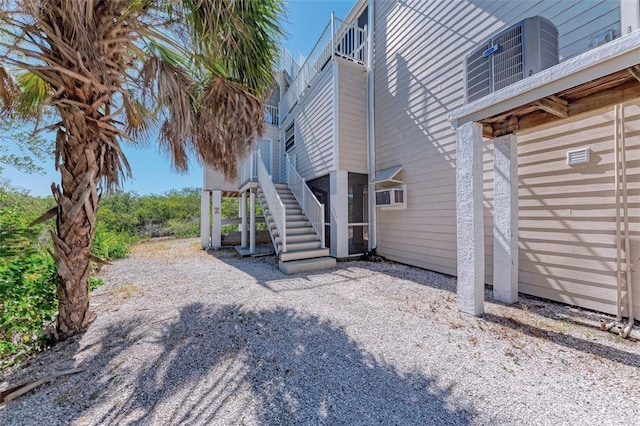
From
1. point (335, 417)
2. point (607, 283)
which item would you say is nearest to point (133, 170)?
point (335, 417)

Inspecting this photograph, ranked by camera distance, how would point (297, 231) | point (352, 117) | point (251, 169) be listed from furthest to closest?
1. point (251, 169)
2. point (352, 117)
3. point (297, 231)

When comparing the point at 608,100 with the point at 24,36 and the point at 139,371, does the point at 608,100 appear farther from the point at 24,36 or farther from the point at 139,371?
the point at 24,36

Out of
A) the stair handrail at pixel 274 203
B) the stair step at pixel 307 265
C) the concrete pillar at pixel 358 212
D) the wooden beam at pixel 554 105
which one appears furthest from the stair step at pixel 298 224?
the wooden beam at pixel 554 105

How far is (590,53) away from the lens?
2.23 metres

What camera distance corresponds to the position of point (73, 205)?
2602mm

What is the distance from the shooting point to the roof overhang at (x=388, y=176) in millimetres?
6199

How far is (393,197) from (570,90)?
390 centimetres

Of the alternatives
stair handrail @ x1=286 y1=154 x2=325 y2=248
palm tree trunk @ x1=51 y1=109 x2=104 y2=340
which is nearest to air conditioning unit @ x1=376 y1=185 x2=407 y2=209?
stair handrail @ x1=286 y1=154 x2=325 y2=248

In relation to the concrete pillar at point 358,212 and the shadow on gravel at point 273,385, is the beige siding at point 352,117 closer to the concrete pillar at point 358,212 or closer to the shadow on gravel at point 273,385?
the concrete pillar at point 358,212

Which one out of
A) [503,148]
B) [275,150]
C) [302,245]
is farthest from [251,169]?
[503,148]

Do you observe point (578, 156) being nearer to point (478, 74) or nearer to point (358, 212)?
point (478, 74)

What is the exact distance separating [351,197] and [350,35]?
530cm

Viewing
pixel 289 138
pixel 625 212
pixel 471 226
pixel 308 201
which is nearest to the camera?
pixel 625 212

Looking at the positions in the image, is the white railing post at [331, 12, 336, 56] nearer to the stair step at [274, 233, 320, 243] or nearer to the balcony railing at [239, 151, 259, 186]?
the balcony railing at [239, 151, 259, 186]
